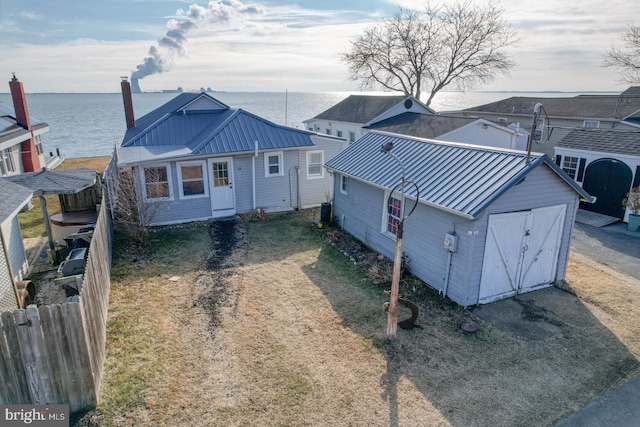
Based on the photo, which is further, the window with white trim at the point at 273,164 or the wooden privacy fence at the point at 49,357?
the window with white trim at the point at 273,164

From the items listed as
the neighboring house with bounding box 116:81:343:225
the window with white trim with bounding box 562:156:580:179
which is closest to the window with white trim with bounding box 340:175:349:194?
the neighboring house with bounding box 116:81:343:225

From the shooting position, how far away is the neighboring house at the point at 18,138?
1652 centimetres

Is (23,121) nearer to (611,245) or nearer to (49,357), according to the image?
(49,357)

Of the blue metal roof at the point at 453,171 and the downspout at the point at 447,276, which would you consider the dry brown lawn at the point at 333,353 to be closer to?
the downspout at the point at 447,276

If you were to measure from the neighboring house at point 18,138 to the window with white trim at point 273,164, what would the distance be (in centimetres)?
1044

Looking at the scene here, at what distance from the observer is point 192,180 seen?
15258 millimetres

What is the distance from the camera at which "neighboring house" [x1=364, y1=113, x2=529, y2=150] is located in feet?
70.5

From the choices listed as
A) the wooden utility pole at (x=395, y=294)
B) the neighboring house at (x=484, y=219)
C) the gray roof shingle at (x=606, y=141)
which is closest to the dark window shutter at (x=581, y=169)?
the gray roof shingle at (x=606, y=141)

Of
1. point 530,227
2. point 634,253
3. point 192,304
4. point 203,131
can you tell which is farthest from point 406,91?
point 192,304

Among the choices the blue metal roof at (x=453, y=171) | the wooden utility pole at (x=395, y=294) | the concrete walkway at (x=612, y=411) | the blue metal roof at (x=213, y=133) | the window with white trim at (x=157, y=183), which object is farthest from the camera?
the blue metal roof at (x=213, y=133)

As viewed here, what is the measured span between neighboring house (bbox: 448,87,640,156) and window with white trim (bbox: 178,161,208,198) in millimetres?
19572

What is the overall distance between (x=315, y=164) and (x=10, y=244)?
11143 mm

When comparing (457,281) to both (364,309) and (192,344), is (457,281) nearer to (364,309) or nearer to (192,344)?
(364,309)

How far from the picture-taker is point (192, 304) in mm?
9336
